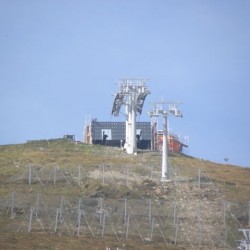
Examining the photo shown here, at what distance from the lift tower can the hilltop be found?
9350mm

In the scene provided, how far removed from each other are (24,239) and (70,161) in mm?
30010

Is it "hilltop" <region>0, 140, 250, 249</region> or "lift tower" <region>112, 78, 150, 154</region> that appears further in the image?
"lift tower" <region>112, 78, 150, 154</region>

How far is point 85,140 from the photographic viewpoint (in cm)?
9844

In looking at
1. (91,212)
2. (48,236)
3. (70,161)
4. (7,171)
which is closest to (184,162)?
(70,161)

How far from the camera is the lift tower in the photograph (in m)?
80.4

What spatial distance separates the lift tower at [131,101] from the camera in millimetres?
80438

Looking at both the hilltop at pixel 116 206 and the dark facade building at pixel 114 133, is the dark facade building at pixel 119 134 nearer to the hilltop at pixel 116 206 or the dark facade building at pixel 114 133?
the dark facade building at pixel 114 133

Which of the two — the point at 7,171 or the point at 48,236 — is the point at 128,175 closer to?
the point at 7,171

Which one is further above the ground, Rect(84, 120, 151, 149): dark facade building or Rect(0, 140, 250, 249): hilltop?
Rect(84, 120, 151, 149): dark facade building

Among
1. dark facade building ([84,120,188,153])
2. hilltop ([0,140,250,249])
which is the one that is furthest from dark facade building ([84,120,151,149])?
hilltop ([0,140,250,249])

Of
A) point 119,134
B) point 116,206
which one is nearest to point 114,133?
point 119,134

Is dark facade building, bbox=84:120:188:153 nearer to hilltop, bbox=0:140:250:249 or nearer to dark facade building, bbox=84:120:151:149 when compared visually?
dark facade building, bbox=84:120:151:149

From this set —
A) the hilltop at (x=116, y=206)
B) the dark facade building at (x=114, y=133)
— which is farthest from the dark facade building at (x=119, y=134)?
the hilltop at (x=116, y=206)

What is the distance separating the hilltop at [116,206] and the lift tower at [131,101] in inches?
368
